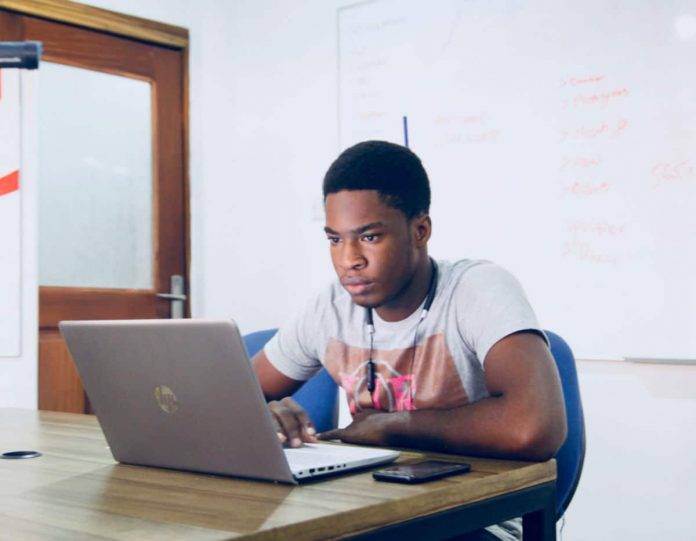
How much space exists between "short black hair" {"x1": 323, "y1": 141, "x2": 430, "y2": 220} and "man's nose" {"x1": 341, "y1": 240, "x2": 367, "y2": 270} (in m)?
0.09

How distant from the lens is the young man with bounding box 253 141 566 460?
4.49ft

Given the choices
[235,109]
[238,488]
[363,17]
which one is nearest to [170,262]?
[235,109]

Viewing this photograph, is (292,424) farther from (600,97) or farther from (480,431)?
(600,97)

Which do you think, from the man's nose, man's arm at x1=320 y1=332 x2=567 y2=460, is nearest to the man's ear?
the man's nose

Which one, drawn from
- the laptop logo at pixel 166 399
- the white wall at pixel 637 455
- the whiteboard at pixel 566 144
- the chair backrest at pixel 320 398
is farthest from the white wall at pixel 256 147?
the laptop logo at pixel 166 399

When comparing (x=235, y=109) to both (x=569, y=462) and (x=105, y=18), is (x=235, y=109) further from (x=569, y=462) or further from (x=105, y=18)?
(x=569, y=462)

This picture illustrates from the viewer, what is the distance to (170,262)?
3.60 m

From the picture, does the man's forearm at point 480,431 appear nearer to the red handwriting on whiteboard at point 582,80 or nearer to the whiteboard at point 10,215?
the red handwriting on whiteboard at point 582,80

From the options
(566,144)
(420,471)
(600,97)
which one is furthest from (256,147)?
(420,471)

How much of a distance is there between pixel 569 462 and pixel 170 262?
2.38 metres

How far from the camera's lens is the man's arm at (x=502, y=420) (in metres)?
1.24

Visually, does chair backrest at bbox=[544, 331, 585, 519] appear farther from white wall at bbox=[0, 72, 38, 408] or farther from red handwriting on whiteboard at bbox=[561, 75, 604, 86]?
white wall at bbox=[0, 72, 38, 408]

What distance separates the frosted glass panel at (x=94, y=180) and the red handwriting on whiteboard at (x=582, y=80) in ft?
5.46

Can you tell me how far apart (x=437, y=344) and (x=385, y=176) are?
0.30 m
